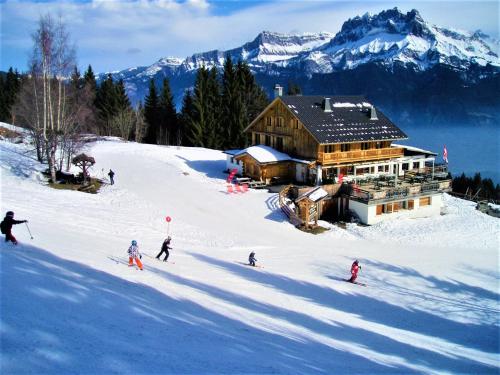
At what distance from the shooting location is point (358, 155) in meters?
43.4

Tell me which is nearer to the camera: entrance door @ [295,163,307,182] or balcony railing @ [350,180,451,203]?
balcony railing @ [350,180,451,203]

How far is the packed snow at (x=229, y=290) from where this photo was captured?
10789mm

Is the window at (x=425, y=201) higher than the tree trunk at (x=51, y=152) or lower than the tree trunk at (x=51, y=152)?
lower

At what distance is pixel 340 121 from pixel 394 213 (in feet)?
37.6

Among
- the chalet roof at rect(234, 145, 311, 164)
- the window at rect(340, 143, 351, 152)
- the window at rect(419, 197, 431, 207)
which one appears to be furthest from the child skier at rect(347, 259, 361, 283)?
the window at rect(340, 143, 351, 152)

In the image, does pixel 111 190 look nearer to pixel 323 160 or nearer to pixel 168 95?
pixel 323 160

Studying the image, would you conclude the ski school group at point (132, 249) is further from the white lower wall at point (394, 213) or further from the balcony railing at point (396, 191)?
the balcony railing at point (396, 191)

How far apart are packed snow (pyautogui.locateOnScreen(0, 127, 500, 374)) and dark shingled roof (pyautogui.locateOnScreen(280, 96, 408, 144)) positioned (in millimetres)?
9350

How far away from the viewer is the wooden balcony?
41.8 m

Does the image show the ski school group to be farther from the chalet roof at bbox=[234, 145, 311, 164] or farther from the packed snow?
the chalet roof at bbox=[234, 145, 311, 164]

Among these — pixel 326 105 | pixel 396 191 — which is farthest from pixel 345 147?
pixel 396 191

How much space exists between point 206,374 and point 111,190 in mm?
30540

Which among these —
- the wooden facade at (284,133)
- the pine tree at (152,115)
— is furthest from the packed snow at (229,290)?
the pine tree at (152,115)

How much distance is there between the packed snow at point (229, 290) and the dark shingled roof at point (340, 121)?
9.35 meters
